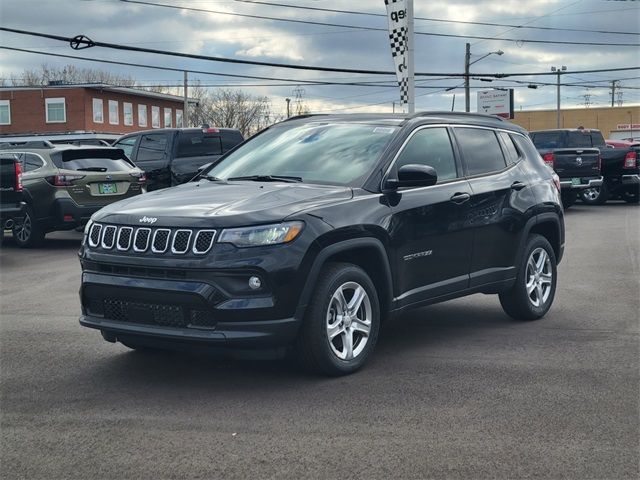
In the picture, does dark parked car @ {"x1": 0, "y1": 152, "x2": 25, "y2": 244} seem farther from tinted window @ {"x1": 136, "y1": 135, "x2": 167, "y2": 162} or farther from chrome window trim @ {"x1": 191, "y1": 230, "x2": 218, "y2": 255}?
chrome window trim @ {"x1": 191, "y1": 230, "x2": 218, "y2": 255}

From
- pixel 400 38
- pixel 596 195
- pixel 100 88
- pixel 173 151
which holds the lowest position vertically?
pixel 596 195

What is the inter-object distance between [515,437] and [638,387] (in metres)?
1.42

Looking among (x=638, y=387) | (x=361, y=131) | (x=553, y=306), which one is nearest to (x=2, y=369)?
(x=361, y=131)

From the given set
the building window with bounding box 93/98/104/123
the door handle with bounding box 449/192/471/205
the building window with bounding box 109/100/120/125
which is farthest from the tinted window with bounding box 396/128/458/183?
the building window with bounding box 109/100/120/125

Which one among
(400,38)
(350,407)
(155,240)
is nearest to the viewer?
(350,407)

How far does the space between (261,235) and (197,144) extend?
517 inches

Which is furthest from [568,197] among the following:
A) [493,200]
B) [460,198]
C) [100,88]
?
[100,88]

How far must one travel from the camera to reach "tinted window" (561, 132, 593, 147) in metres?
23.1

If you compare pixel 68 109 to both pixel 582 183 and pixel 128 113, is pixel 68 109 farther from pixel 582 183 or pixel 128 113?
pixel 582 183

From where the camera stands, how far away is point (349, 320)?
19.2 ft

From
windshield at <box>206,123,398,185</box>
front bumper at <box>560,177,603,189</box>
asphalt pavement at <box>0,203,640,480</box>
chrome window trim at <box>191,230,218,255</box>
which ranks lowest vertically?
asphalt pavement at <box>0,203,640,480</box>

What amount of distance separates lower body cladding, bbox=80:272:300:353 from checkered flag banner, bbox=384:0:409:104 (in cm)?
1466

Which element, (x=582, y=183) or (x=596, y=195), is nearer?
(x=582, y=183)

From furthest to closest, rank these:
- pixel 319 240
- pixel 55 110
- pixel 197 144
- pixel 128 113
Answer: pixel 128 113
pixel 55 110
pixel 197 144
pixel 319 240
